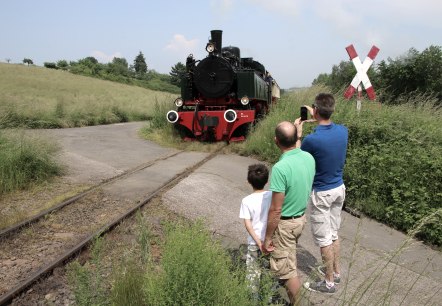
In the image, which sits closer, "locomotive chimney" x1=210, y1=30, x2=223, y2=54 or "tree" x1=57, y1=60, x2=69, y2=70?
"locomotive chimney" x1=210, y1=30, x2=223, y2=54

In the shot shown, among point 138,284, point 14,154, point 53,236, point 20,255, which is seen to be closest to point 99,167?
point 14,154

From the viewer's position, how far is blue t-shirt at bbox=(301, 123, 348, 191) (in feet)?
12.1

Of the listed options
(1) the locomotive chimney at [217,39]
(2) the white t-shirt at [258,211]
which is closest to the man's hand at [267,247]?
(2) the white t-shirt at [258,211]

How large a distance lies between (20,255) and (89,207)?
164 cm

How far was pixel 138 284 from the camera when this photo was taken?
2.97 meters

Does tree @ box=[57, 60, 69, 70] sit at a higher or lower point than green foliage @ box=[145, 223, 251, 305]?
higher

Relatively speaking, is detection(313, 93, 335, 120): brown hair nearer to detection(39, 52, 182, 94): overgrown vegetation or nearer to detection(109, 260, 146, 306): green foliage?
detection(109, 260, 146, 306): green foliage

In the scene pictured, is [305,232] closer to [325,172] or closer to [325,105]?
[325,172]

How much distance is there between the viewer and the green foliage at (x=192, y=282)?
2.60 metres

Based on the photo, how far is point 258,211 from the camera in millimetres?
3350

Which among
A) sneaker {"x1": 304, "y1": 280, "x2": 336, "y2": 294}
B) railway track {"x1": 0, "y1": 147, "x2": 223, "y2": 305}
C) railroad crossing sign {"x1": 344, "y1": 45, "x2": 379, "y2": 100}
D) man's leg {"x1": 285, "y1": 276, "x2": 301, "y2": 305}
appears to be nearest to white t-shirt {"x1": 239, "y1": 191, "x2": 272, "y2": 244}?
man's leg {"x1": 285, "y1": 276, "x2": 301, "y2": 305}

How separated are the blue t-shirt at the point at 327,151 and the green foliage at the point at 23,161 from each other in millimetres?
5172

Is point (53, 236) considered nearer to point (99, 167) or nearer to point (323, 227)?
point (323, 227)

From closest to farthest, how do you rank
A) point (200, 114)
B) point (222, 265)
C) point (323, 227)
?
point (222, 265), point (323, 227), point (200, 114)
